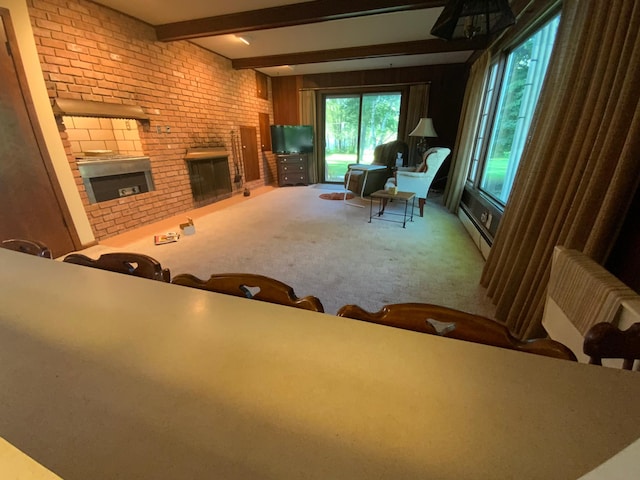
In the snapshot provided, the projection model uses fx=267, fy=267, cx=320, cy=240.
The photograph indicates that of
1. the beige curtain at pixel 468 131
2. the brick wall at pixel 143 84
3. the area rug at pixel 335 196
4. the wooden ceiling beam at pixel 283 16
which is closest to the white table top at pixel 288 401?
the brick wall at pixel 143 84

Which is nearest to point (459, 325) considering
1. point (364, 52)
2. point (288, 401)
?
point (288, 401)

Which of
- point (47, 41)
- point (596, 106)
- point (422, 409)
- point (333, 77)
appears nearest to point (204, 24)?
point (47, 41)

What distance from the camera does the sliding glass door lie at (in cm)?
600

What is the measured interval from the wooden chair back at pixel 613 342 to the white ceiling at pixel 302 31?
3800 millimetres

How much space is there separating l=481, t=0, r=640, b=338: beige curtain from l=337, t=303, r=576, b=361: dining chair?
929mm

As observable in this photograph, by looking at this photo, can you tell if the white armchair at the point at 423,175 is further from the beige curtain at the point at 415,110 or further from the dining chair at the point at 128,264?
the dining chair at the point at 128,264

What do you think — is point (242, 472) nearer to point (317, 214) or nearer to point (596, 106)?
point (596, 106)

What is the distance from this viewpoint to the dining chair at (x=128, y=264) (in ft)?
3.16

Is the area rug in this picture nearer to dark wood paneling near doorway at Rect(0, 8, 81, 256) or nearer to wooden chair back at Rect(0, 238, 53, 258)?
dark wood paneling near doorway at Rect(0, 8, 81, 256)

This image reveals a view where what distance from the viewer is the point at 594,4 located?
133 cm

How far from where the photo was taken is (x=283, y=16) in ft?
10.0

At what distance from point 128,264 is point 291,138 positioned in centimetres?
572

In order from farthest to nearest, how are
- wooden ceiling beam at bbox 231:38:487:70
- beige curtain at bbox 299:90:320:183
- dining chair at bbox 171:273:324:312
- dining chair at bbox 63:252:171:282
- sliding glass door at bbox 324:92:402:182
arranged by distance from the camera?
beige curtain at bbox 299:90:320:183 < sliding glass door at bbox 324:92:402:182 < wooden ceiling beam at bbox 231:38:487:70 < dining chair at bbox 63:252:171:282 < dining chair at bbox 171:273:324:312

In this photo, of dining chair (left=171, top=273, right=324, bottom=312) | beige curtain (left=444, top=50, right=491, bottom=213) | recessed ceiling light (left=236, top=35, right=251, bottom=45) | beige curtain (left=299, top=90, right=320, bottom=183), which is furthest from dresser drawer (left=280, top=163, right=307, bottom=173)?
dining chair (left=171, top=273, right=324, bottom=312)
